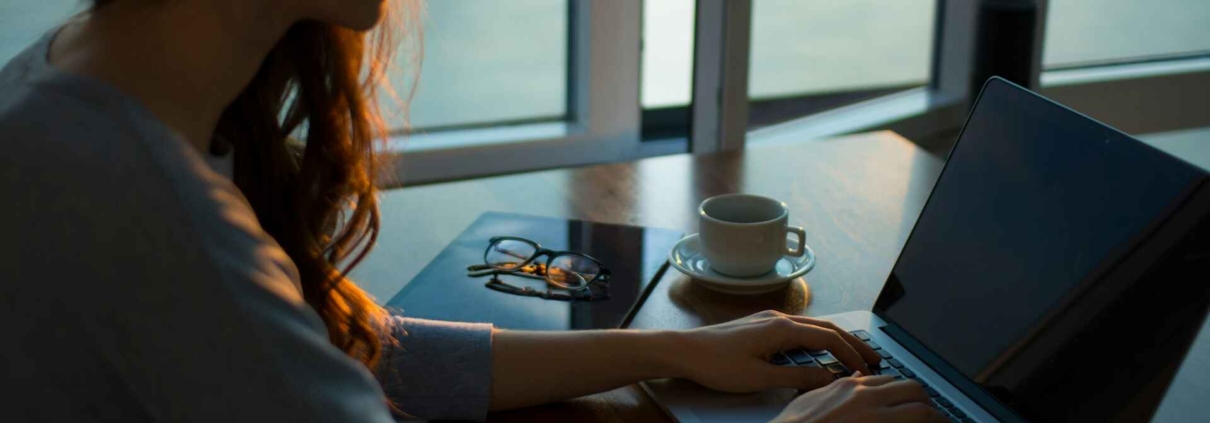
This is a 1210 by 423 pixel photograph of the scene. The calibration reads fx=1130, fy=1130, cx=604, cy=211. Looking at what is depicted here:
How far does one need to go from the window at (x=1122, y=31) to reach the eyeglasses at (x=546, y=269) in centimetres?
235

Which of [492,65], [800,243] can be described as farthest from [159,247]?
[492,65]

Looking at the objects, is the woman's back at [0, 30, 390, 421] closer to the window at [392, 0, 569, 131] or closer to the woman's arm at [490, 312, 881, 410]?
the woman's arm at [490, 312, 881, 410]

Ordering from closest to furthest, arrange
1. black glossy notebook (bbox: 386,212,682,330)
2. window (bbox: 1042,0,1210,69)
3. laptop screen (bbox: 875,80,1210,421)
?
laptop screen (bbox: 875,80,1210,421) → black glossy notebook (bbox: 386,212,682,330) → window (bbox: 1042,0,1210,69)

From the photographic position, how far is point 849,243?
4.03ft

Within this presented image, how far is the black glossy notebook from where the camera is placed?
104 centimetres

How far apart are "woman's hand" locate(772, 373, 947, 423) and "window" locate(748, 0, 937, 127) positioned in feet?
6.56

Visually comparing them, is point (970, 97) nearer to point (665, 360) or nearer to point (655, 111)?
point (655, 111)

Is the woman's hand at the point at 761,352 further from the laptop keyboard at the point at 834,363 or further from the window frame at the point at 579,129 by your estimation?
the window frame at the point at 579,129

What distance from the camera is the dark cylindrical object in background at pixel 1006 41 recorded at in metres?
2.90

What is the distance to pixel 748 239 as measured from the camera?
1079 mm

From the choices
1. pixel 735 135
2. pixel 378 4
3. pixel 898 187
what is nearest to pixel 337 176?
pixel 378 4

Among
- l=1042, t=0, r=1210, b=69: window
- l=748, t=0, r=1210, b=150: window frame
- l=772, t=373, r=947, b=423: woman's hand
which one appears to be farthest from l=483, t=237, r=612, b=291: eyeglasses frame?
l=1042, t=0, r=1210, b=69: window

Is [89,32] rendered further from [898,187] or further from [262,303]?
[898,187]

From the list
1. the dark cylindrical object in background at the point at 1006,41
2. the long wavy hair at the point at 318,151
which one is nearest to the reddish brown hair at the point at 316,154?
the long wavy hair at the point at 318,151
